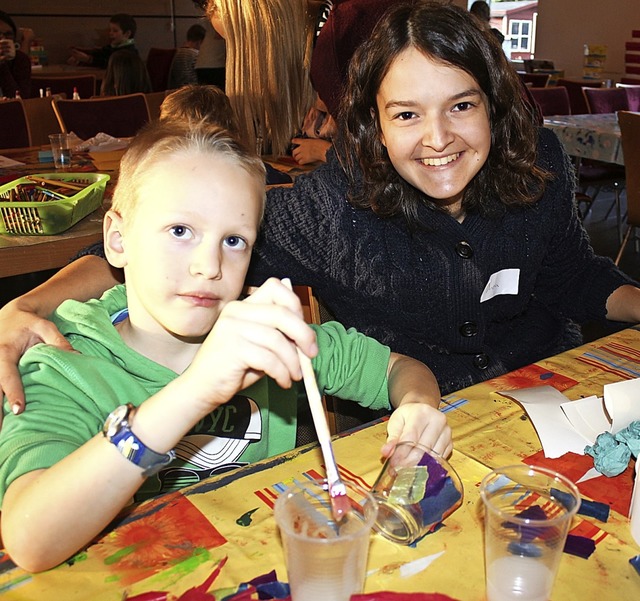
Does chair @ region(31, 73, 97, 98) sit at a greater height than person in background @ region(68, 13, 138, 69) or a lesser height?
lesser

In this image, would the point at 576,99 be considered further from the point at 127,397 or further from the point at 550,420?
the point at 127,397

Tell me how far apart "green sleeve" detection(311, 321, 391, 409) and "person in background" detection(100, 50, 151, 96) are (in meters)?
5.76

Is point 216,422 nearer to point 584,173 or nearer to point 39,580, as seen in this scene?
A: point 39,580

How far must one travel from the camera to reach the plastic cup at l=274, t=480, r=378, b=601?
0.75m

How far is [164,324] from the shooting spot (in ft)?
3.76

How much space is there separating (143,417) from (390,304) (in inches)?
36.2

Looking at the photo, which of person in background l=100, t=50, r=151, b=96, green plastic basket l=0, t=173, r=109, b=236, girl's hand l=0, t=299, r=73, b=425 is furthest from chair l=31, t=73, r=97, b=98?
girl's hand l=0, t=299, r=73, b=425

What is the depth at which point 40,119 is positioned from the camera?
171 inches

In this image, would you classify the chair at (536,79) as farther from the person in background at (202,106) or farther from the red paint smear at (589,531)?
the red paint smear at (589,531)

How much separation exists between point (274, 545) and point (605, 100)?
6390 millimetres

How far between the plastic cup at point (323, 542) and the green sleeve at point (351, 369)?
1.83 feet

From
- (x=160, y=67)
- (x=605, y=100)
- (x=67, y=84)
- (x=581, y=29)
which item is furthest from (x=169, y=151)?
(x=581, y=29)

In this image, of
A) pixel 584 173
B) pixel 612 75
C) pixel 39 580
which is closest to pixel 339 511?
pixel 39 580

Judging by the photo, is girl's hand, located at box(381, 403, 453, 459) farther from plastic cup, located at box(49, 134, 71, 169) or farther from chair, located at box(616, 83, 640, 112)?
chair, located at box(616, 83, 640, 112)
